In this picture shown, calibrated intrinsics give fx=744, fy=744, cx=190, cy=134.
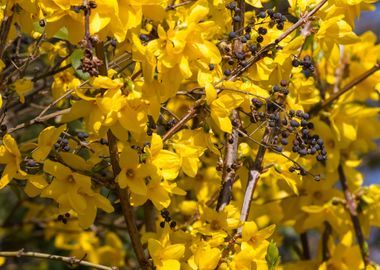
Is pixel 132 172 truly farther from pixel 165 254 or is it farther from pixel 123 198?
pixel 165 254

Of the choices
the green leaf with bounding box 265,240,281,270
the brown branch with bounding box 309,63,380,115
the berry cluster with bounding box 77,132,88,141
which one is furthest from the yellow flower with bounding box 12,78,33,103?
the brown branch with bounding box 309,63,380,115

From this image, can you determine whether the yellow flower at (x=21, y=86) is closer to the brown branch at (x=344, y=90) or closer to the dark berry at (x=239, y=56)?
the dark berry at (x=239, y=56)

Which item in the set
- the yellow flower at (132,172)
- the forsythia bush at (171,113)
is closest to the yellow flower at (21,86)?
the forsythia bush at (171,113)

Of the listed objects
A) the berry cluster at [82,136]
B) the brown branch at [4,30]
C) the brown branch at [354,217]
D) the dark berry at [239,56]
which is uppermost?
the brown branch at [4,30]

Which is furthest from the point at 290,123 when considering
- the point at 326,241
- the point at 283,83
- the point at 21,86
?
the point at 326,241

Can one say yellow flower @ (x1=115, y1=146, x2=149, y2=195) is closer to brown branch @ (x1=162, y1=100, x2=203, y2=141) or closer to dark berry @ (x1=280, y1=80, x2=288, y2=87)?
brown branch @ (x1=162, y1=100, x2=203, y2=141)

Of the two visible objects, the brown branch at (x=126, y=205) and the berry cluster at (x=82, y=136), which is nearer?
the brown branch at (x=126, y=205)

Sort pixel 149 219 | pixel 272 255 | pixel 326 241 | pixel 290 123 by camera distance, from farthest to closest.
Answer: pixel 326 241 < pixel 149 219 < pixel 272 255 < pixel 290 123
